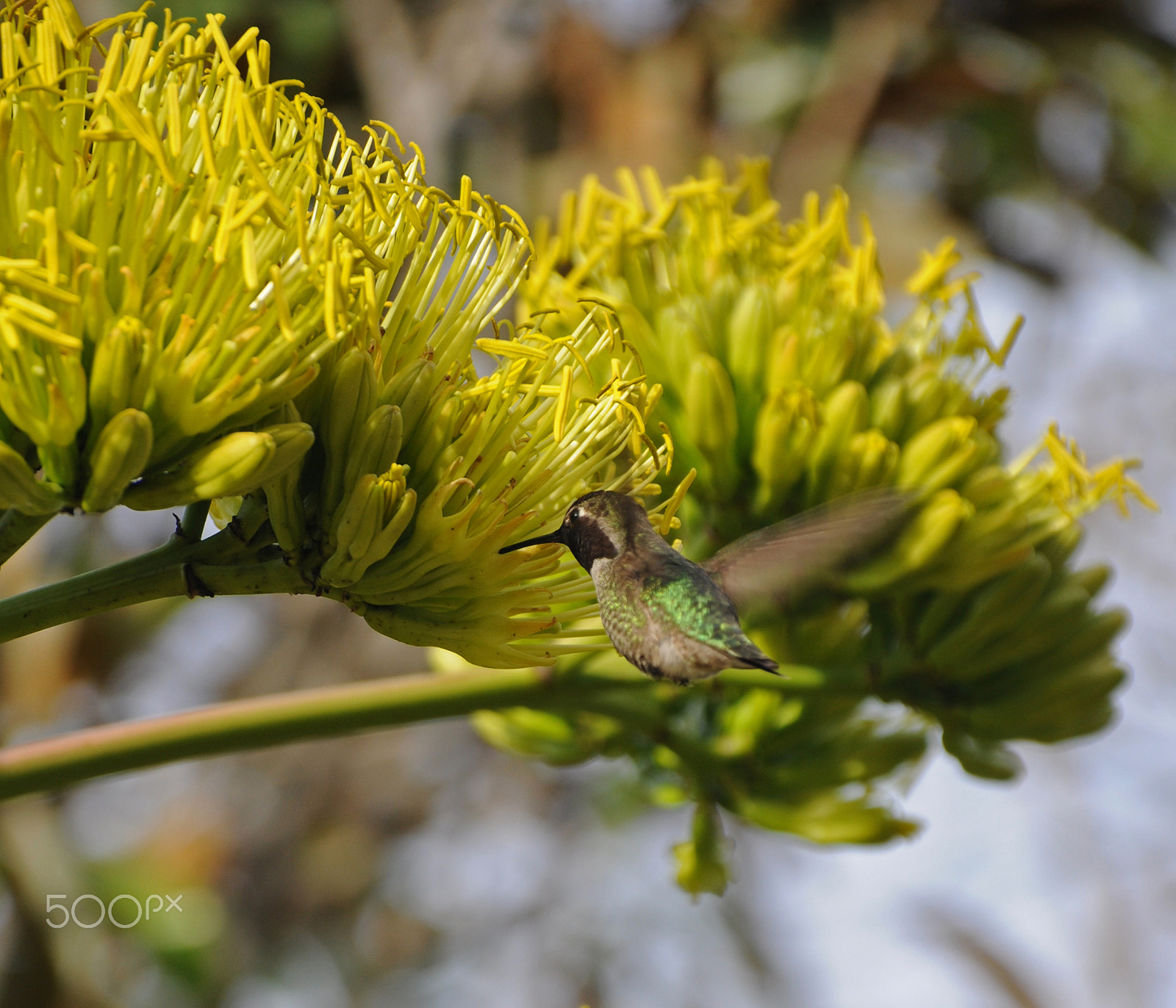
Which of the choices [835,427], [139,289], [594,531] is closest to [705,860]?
[835,427]

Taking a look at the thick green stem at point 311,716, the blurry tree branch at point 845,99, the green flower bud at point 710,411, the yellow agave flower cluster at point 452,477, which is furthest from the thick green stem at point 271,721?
the blurry tree branch at point 845,99

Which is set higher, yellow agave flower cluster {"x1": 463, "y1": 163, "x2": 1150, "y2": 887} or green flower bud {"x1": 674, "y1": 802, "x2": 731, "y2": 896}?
yellow agave flower cluster {"x1": 463, "y1": 163, "x2": 1150, "y2": 887}

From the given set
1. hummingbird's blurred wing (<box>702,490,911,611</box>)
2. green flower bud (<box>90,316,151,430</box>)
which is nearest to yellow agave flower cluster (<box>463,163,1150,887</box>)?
hummingbird's blurred wing (<box>702,490,911,611</box>)

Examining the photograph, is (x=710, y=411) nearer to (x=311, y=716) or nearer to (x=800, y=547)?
(x=800, y=547)

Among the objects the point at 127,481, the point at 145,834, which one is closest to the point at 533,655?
the point at 127,481

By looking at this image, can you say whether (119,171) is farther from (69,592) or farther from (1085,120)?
(1085,120)

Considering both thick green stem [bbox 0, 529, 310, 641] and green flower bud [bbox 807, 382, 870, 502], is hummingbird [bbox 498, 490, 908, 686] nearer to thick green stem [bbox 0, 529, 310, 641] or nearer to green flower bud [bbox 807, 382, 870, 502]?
green flower bud [bbox 807, 382, 870, 502]
